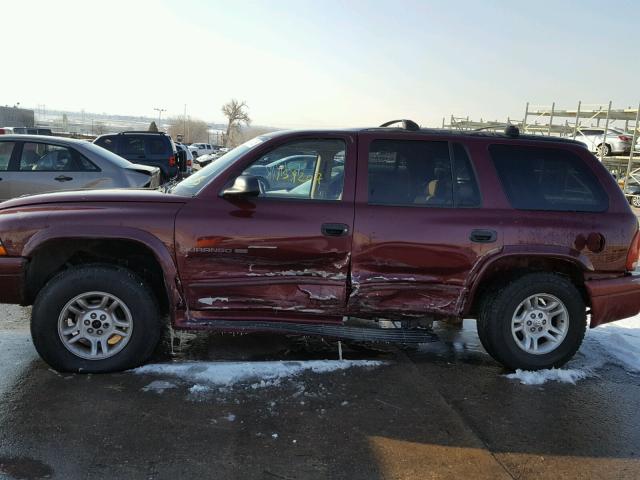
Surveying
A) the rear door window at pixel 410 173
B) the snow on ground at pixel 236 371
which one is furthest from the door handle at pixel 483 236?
the snow on ground at pixel 236 371

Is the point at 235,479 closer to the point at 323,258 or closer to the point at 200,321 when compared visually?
the point at 200,321

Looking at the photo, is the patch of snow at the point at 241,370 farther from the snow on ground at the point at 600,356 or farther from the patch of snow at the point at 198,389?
the snow on ground at the point at 600,356

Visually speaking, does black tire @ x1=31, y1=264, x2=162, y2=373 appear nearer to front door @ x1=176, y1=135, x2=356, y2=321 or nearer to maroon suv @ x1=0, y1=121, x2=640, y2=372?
maroon suv @ x1=0, y1=121, x2=640, y2=372

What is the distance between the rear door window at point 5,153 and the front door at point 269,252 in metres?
5.63

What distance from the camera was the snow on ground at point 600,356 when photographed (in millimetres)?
4078

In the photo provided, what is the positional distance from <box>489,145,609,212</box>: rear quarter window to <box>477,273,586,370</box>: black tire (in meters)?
0.58

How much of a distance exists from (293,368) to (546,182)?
95.5 inches

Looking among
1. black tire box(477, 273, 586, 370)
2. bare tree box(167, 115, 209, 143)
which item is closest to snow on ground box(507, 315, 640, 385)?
black tire box(477, 273, 586, 370)

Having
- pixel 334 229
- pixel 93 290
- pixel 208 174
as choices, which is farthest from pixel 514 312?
pixel 93 290

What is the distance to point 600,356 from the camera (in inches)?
182

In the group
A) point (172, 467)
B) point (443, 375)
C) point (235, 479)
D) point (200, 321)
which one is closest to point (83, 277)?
point (200, 321)

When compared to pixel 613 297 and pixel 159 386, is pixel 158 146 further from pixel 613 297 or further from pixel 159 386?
pixel 613 297

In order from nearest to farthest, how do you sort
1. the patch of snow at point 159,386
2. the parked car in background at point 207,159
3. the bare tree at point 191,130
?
the patch of snow at point 159,386, the parked car in background at point 207,159, the bare tree at point 191,130

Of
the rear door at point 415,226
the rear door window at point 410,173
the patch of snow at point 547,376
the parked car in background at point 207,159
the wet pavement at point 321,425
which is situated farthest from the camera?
the parked car in background at point 207,159
